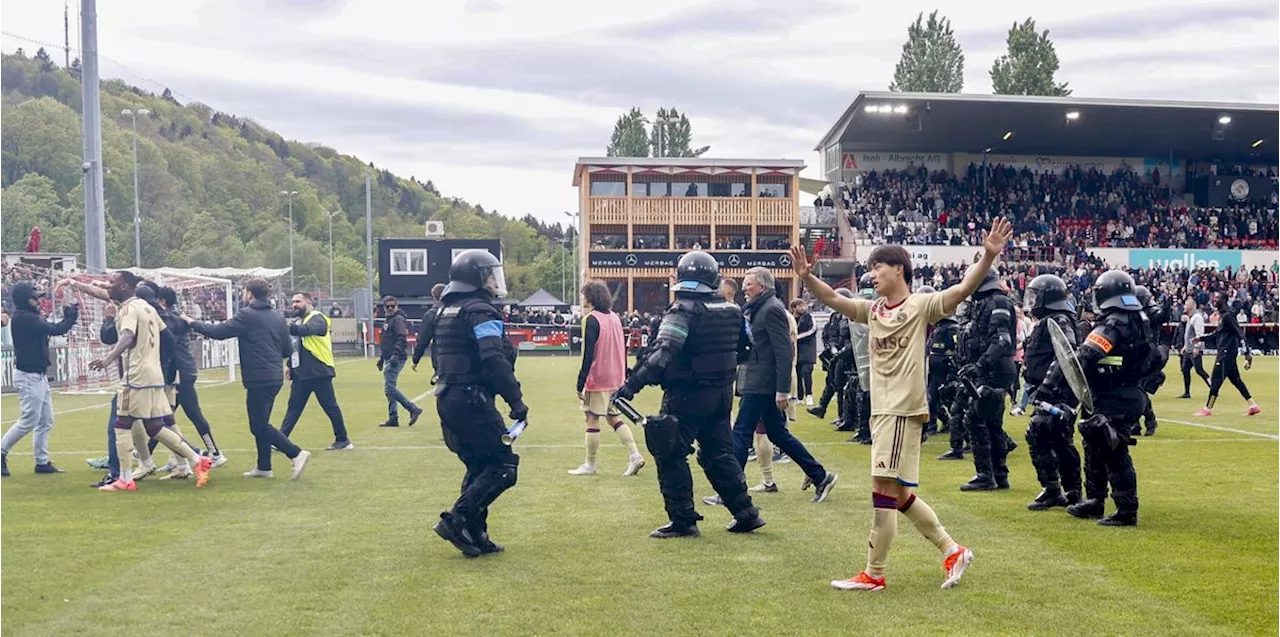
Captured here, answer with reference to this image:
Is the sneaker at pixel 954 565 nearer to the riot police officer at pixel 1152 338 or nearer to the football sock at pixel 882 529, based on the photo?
the football sock at pixel 882 529

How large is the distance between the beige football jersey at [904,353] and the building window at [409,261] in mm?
43772

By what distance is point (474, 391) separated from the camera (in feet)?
24.3

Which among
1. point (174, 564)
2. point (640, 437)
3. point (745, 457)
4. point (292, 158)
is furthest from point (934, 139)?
point (292, 158)

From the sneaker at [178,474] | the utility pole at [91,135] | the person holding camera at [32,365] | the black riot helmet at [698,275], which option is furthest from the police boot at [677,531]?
the utility pole at [91,135]

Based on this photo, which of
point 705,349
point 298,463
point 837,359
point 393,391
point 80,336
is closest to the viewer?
point 705,349

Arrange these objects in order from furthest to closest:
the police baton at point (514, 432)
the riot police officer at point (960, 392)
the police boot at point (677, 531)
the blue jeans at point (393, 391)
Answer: the blue jeans at point (393, 391)
the riot police officer at point (960, 392)
the police boot at point (677, 531)
the police baton at point (514, 432)

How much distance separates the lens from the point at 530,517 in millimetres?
9070

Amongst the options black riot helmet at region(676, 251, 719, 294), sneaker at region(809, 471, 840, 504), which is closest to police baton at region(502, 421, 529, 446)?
black riot helmet at region(676, 251, 719, 294)

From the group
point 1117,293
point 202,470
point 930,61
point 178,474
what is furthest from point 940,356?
point 930,61

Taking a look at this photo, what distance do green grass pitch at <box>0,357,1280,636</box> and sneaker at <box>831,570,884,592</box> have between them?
0.45 feet

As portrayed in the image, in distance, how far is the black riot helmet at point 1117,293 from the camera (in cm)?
834

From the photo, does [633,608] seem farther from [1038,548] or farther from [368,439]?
[368,439]

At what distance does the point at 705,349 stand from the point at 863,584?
2.07 m

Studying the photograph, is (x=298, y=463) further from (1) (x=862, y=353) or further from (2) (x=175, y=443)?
(1) (x=862, y=353)
